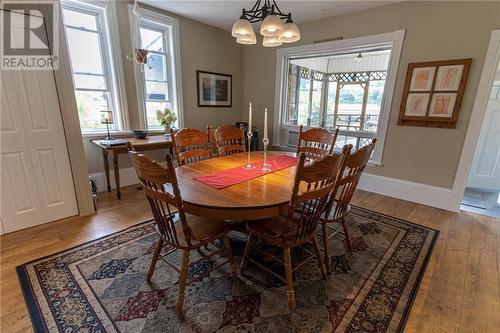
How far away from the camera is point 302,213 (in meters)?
1.40

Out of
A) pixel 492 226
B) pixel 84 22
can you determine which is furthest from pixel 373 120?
pixel 84 22

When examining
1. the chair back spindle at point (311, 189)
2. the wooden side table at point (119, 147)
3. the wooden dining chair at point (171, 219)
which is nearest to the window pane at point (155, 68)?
the wooden side table at point (119, 147)

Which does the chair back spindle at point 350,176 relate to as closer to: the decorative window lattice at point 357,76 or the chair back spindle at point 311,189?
the chair back spindle at point 311,189

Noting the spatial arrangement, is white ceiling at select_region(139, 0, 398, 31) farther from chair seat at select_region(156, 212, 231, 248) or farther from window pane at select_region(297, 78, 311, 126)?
chair seat at select_region(156, 212, 231, 248)

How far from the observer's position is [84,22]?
9.78ft

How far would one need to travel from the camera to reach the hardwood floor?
1.44m

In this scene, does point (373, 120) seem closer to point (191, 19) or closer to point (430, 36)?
point (430, 36)

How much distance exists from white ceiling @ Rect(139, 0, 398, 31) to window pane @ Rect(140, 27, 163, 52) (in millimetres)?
368

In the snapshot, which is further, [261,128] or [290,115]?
[261,128]

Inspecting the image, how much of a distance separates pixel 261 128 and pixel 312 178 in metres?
3.72

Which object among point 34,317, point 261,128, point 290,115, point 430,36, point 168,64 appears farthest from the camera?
point 261,128

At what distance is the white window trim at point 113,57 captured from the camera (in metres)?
2.95

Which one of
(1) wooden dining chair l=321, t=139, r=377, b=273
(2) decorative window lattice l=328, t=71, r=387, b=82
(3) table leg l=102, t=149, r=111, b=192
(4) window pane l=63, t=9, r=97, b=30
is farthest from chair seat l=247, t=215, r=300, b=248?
(2) decorative window lattice l=328, t=71, r=387, b=82

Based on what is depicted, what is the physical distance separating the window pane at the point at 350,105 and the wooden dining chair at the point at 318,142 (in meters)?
3.61
